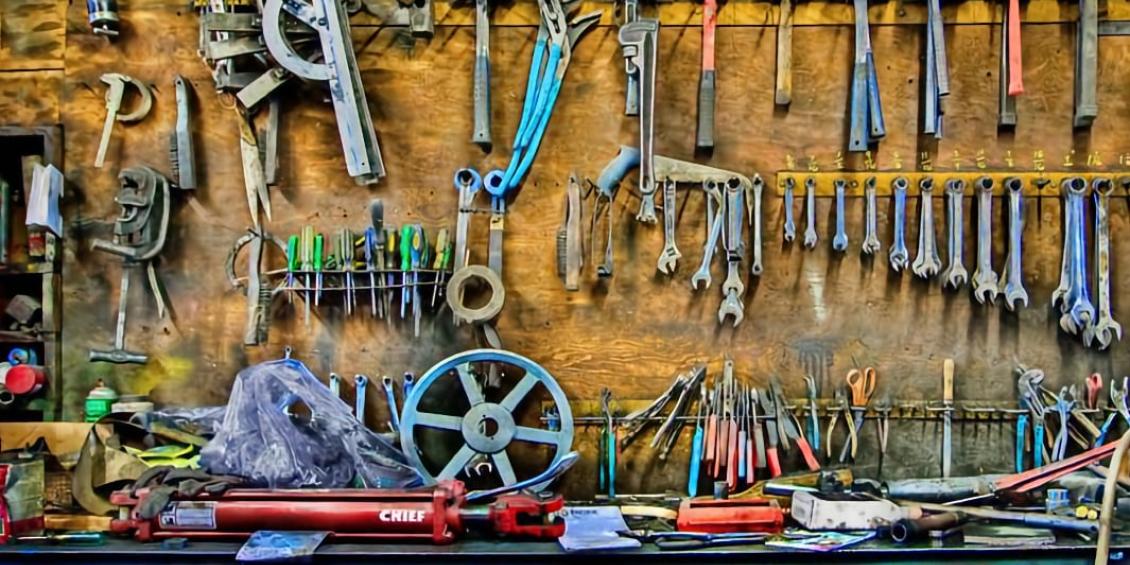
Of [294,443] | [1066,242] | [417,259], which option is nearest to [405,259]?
[417,259]

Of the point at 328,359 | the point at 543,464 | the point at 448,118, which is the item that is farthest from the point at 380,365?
the point at 448,118

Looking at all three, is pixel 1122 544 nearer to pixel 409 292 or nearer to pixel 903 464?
pixel 903 464

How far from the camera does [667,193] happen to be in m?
2.27

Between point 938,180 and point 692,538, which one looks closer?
point 692,538

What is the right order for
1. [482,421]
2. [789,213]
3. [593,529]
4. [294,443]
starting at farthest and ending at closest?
[789,213] < [482,421] < [294,443] < [593,529]

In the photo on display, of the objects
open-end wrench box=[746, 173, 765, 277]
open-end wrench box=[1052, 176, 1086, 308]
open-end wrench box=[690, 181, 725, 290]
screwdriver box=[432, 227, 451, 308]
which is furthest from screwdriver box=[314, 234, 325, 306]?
open-end wrench box=[1052, 176, 1086, 308]

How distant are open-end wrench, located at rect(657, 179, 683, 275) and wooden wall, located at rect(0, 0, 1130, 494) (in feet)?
0.13

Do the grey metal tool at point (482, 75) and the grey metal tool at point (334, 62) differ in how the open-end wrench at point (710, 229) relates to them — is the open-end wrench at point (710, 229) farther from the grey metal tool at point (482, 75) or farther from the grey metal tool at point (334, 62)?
the grey metal tool at point (334, 62)

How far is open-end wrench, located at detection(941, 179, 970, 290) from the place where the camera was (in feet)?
7.27

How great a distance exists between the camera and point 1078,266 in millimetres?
2207

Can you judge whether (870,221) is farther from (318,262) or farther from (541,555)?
(318,262)

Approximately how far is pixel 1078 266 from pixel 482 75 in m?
1.77

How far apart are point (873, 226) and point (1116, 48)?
89 cm

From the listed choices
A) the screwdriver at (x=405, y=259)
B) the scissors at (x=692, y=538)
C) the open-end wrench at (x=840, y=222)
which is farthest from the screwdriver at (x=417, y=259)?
the open-end wrench at (x=840, y=222)
